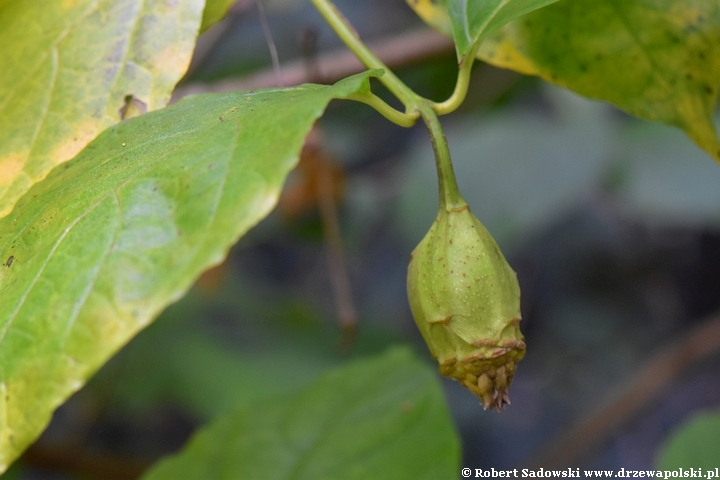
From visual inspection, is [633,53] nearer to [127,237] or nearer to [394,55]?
[127,237]

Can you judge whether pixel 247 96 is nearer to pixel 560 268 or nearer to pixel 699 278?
pixel 560 268

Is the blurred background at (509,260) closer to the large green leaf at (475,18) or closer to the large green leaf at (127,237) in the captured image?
the large green leaf at (475,18)

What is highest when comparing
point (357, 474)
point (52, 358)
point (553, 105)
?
point (52, 358)

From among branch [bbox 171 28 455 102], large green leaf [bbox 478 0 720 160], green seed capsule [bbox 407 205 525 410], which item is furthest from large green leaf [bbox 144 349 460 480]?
branch [bbox 171 28 455 102]

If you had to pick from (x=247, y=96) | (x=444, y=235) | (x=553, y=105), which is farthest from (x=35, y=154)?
(x=553, y=105)

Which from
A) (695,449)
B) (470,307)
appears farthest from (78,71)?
(695,449)

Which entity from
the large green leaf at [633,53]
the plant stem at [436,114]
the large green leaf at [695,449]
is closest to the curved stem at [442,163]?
the plant stem at [436,114]
